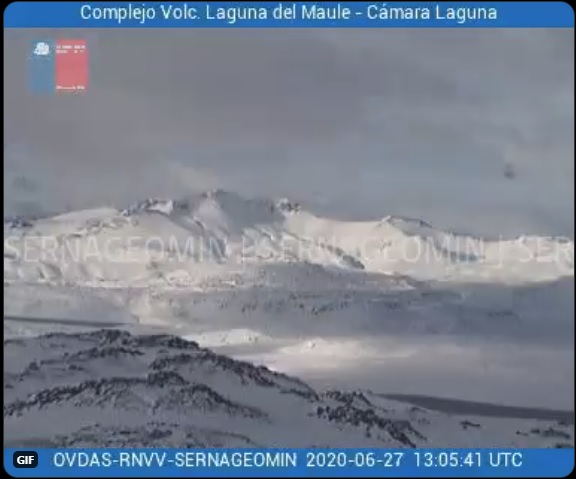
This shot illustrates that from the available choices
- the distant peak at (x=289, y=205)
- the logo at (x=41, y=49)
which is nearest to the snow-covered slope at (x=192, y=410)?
the distant peak at (x=289, y=205)

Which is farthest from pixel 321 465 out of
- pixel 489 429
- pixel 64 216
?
pixel 64 216

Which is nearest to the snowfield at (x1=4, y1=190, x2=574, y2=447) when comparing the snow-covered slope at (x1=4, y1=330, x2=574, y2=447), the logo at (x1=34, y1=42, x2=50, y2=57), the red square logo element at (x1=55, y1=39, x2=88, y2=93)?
the snow-covered slope at (x1=4, y1=330, x2=574, y2=447)

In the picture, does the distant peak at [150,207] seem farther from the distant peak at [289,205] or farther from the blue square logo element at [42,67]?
the blue square logo element at [42,67]

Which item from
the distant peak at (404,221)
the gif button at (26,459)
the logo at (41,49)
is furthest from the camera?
the distant peak at (404,221)

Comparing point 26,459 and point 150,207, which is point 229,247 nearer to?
point 150,207

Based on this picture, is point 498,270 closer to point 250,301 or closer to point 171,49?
point 250,301

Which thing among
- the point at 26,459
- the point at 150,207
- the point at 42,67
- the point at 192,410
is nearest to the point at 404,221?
the point at 150,207
